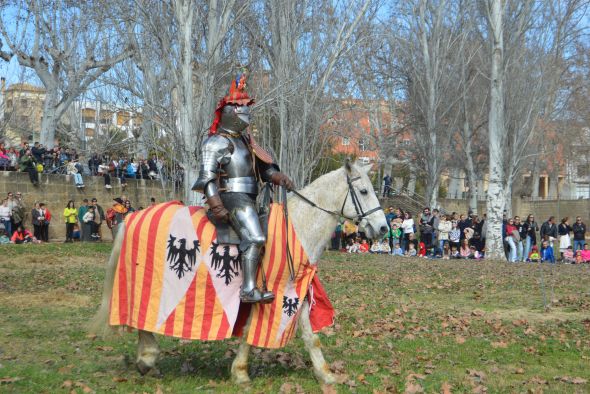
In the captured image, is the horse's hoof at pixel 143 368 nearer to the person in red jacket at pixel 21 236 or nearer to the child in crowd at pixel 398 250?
the person in red jacket at pixel 21 236

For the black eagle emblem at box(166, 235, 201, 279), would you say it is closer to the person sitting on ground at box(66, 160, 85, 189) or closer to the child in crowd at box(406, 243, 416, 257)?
the child in crowd at box(406, 243, 416, 257)

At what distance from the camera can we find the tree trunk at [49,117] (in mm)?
31234

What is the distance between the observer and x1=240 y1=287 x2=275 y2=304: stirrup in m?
7.34

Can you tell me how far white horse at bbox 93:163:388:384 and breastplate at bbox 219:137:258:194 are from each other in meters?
0.54

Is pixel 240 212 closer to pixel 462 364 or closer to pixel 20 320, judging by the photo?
pixel 462 364

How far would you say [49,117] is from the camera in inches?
1240

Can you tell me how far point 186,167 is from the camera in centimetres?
1892

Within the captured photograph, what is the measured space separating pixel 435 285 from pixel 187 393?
9893 millimetres

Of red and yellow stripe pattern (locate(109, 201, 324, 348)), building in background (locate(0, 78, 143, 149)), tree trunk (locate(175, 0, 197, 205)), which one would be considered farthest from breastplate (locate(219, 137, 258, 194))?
building in background (locate(0, 78, 143, 149))

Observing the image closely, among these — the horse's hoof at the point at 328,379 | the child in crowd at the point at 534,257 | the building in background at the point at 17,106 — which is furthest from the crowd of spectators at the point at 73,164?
the horse's hoof at the point at 328,379

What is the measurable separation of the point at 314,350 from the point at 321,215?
1359 millimetres

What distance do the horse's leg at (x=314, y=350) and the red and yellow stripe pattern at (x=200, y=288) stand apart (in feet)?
0.48

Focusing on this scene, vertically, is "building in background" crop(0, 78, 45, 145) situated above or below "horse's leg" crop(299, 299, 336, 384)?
above

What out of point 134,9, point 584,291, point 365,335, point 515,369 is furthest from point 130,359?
point 134,9
